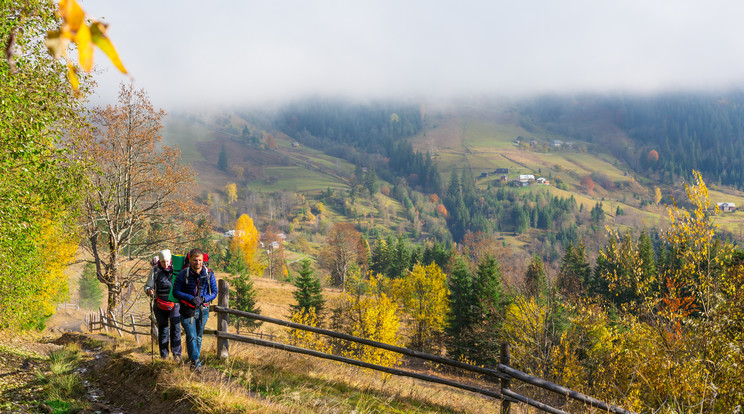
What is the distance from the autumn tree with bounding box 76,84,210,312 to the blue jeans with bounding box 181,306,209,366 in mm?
12488

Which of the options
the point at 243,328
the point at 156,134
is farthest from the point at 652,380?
the point at 243,328

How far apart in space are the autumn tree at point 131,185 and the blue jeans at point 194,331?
41.0 feet

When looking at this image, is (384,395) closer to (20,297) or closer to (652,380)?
(652,380)

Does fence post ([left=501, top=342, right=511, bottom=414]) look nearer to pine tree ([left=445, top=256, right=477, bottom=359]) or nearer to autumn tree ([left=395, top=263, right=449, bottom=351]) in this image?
pine tree ([left=445, top=256, right=477, bottom=359])

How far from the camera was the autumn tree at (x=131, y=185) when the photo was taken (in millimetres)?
18297

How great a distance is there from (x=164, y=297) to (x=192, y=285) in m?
0.58

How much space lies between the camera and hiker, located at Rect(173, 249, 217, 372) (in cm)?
747

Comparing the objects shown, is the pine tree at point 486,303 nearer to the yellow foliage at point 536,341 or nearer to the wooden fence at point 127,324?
the yellow foliage at point 536,341

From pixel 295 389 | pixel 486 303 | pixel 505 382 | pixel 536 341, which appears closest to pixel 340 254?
pixel 486 303

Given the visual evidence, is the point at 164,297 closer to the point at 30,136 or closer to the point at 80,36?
the point at 30,136

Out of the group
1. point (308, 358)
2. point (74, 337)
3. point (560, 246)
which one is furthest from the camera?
point (560, 246)

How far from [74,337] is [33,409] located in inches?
405

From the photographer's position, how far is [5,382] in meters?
7.84

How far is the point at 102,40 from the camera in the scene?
119cm
